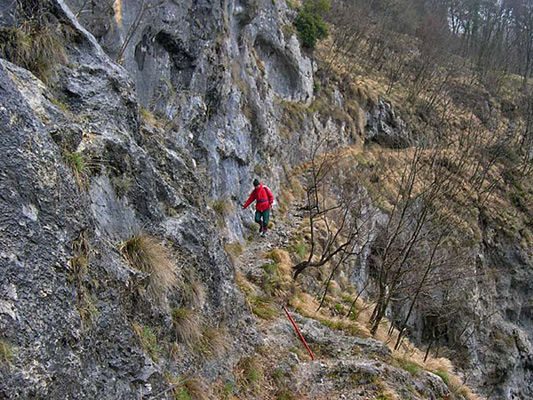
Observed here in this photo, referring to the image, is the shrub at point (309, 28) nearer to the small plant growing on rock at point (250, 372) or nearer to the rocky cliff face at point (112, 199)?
the rocky cliff face at point (112, 199)

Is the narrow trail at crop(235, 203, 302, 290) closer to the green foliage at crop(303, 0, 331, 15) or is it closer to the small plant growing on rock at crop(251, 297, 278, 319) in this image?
the small plant growing on rock at crop(251, 297, 278, 319)

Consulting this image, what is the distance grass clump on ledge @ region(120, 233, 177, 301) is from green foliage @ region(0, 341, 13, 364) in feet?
5.84

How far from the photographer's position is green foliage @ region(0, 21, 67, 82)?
4246 millimetres

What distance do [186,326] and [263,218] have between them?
6800 mm

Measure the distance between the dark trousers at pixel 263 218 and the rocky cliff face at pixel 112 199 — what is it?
0.63 metres

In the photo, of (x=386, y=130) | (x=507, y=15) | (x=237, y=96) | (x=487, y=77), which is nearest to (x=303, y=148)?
(x=237, y=96)

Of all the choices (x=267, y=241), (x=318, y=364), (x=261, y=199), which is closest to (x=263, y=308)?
(x=318, y=364)

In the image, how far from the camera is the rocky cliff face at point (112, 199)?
9.28 feet

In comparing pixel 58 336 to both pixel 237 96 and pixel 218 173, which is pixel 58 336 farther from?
pixel 237 96

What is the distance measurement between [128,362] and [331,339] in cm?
479

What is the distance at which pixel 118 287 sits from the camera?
3.75 metres

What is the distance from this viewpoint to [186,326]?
15.6 feet

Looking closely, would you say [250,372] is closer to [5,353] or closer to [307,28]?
[5,353]

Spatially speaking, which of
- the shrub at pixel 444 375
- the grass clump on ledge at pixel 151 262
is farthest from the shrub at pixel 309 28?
the grass clump on ledge at pixel 151 262
